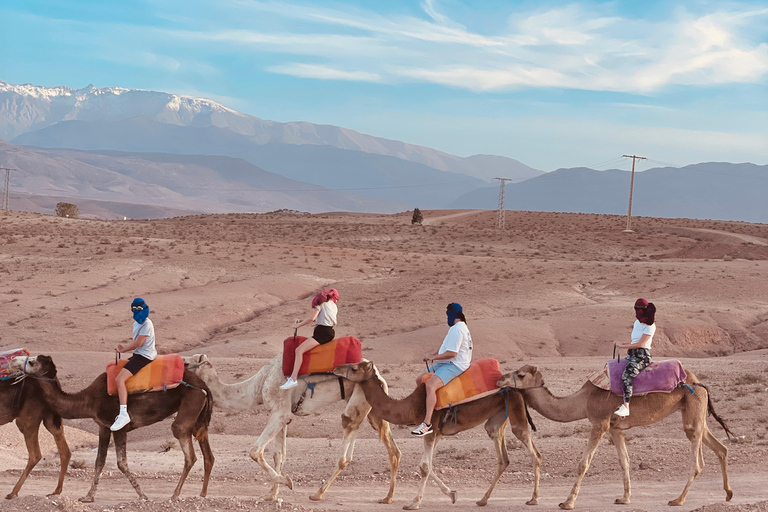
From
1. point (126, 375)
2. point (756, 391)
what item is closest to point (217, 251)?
point (756, 391)

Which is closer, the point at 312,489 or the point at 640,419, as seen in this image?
the point at 640,419

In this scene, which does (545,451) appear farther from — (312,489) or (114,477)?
(114,477)

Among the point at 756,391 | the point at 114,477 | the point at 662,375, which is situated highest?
the point at 662,375

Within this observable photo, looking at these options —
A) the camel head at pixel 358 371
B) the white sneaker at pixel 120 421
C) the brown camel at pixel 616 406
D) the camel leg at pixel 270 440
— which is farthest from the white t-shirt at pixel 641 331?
the white sneaker at pixel 120 421

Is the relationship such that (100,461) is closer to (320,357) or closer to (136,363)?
(136,363)

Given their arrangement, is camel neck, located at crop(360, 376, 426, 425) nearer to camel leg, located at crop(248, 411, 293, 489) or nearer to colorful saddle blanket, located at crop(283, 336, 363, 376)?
colorful saddle blanket, located at crop(283, 336, 363, 376)

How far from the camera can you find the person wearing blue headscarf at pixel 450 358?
11.4 meters

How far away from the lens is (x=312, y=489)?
1282cm

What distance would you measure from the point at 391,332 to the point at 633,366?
67.3ft

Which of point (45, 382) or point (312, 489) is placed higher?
point (45, 382)

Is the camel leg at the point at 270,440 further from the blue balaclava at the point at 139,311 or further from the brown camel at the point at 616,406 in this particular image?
the brown camel at the point at 616,406

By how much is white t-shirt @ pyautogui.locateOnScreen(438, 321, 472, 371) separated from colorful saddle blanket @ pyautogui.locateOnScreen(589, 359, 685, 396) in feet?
5.91

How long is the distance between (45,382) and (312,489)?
433cm

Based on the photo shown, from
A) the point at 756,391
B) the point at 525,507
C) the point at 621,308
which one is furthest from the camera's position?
the point at 621,308
